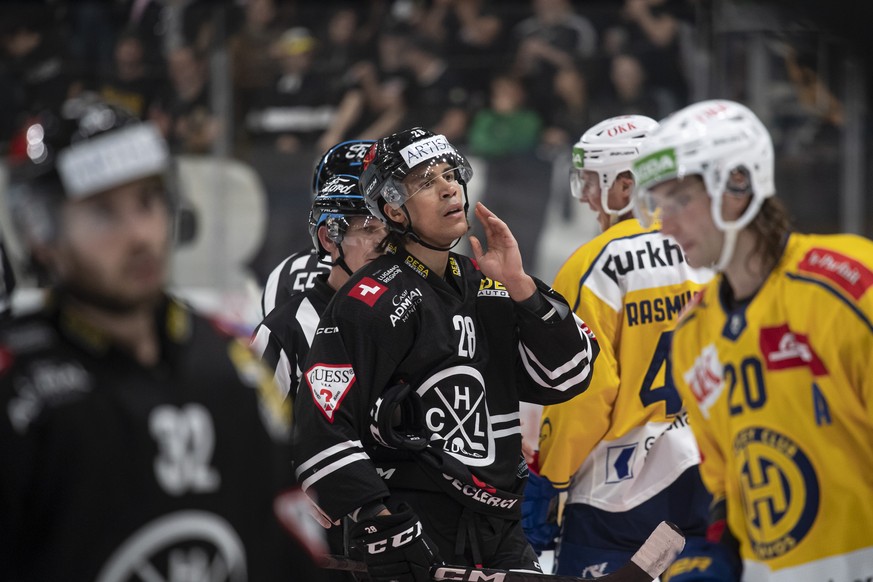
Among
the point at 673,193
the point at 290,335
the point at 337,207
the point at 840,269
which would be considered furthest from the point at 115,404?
the point at 337,207

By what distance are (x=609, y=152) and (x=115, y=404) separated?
2333 mm

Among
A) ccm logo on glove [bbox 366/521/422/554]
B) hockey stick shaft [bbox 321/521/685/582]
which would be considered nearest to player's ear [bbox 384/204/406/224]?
ccm logo on glove [bbox 366/521/422/554]

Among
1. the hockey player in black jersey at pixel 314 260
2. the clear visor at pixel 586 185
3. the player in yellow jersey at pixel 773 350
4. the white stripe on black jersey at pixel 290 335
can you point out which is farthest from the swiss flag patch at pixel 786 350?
the hockey player in black jersey at pixel 314 260

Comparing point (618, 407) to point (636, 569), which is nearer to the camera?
point (636, 569)

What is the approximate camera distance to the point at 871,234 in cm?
746

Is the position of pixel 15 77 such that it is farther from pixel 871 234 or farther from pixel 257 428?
pixel 257 428

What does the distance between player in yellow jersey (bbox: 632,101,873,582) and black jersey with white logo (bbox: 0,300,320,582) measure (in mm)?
898

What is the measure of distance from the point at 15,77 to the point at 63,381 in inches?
244

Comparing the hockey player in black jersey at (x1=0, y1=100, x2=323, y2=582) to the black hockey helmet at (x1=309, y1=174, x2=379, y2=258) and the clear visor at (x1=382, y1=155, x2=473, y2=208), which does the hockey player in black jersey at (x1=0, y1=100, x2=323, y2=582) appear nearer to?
the clear visor at (x1=382, y1=155, x2=473, y2=208)

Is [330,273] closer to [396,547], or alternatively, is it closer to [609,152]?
[609,152]

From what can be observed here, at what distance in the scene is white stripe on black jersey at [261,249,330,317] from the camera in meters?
A: 4.48

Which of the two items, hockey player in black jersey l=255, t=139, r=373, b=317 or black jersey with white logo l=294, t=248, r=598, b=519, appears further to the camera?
hockey player in black jersey l=255, t=139, r=373, b=317

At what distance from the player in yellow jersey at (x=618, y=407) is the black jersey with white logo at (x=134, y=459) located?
1.89 m

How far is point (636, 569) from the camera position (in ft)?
10.6
